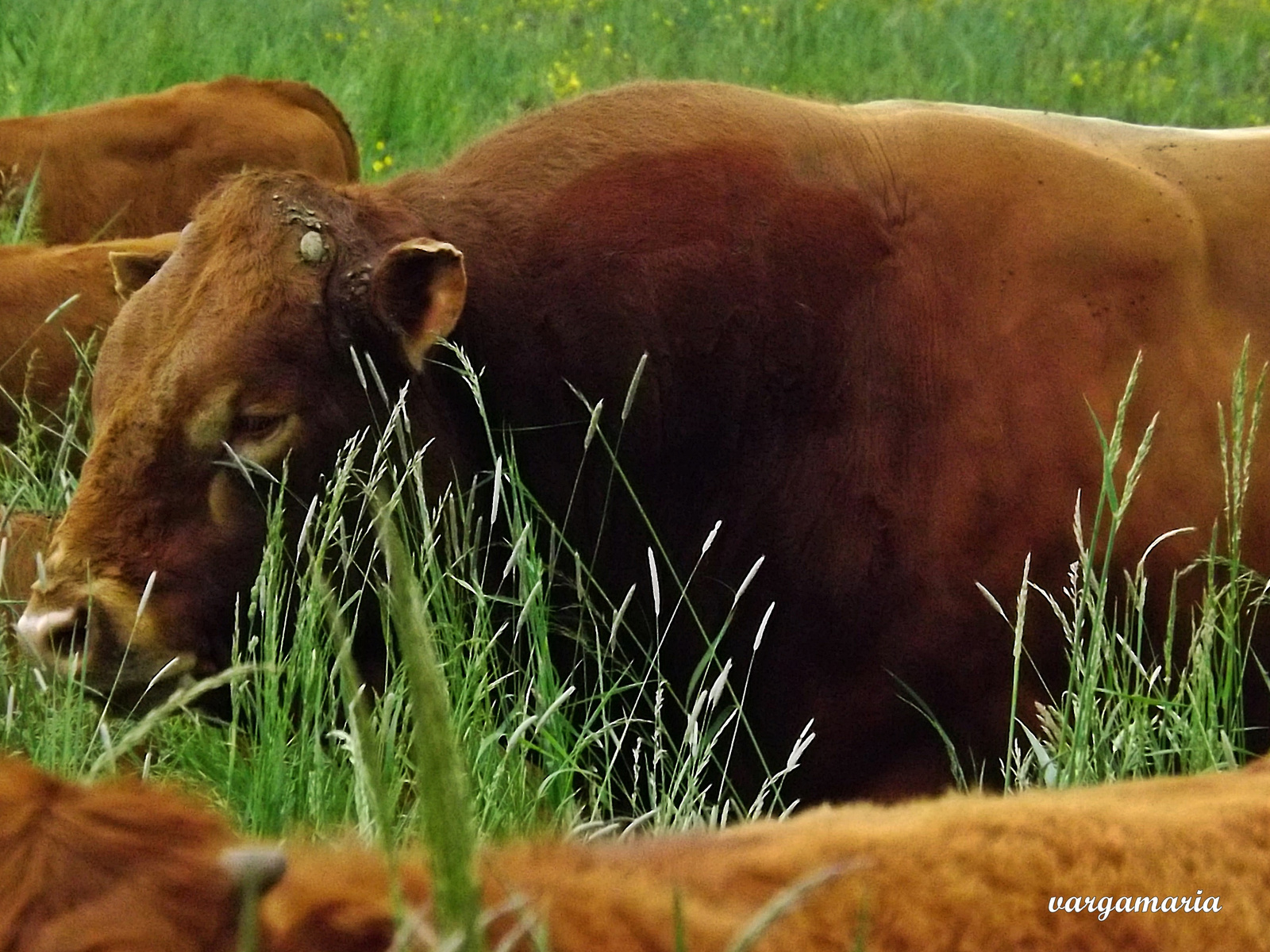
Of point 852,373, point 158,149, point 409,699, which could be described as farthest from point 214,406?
point 158,149

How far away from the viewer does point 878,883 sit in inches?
47.1

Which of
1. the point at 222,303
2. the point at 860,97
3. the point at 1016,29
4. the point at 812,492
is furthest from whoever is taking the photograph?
the point at 1016,29

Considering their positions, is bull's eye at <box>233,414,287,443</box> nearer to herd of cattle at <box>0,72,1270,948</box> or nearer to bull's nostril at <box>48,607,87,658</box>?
herd of cattle at <box>0,72,1270,948</box>

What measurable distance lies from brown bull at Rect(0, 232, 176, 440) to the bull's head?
211 centimetres

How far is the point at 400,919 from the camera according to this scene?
0.93 metres

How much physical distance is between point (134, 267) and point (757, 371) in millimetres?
1156

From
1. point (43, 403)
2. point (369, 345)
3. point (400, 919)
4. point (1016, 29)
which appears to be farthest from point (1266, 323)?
point (1016, 29)

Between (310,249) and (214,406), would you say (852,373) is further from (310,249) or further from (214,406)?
(214,406)

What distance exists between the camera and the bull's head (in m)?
2.71

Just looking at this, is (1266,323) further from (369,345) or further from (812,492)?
(369,345)

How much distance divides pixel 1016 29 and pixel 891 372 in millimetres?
7385

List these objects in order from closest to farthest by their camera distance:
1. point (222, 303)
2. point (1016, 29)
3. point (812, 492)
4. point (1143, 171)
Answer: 1. point (222, 303)
2. point (812, 492)
3. point (1143, 171)
4. point (1016, 29)

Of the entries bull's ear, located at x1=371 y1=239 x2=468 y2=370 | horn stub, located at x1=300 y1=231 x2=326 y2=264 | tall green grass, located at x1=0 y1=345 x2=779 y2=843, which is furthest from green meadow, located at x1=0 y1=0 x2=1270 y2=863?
horn stub, located at x1=300 y1=231 x2=326 y2=264

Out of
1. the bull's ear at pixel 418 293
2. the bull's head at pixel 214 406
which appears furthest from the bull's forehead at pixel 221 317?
the bull's ear at pixel 418 293
